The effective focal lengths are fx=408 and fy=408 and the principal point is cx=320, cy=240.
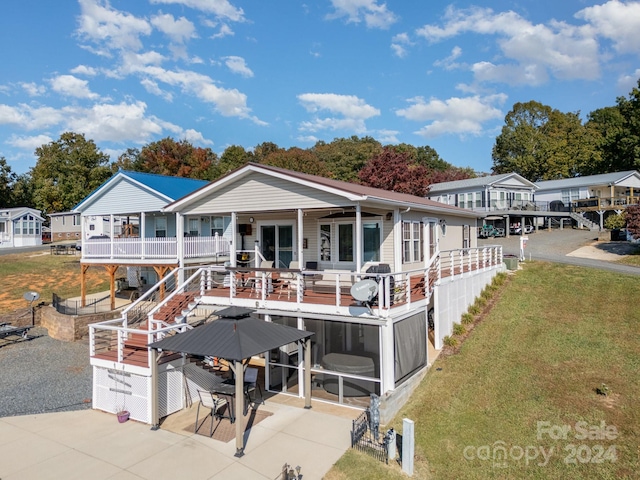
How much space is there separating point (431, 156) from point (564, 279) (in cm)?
5490

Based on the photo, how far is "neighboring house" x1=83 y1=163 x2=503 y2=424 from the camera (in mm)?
10430

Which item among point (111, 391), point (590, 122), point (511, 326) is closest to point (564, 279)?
point (511, 326)

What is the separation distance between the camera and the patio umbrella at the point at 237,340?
8.43 m

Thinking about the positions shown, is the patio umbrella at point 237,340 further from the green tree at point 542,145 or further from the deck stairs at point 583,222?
the green tree at point 542,145

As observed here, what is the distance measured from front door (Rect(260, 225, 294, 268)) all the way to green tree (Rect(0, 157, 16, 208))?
182ft

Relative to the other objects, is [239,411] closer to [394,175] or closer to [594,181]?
[394,175]

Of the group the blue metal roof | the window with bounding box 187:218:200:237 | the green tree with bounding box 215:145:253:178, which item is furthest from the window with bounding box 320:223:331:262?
the green tree with bounding box 215:145:253:178

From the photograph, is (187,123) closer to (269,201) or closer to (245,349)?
(269,201)

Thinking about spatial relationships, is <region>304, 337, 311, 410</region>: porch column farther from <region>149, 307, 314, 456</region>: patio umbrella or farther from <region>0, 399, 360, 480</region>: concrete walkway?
<region>149, 307, 314, 456</region>: patio umbrella

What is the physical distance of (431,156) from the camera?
234 ft

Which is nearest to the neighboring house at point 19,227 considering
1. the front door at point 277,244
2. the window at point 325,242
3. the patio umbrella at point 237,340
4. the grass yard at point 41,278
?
the grass yard at point 41,278

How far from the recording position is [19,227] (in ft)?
148

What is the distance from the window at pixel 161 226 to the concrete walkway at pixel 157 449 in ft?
44.2

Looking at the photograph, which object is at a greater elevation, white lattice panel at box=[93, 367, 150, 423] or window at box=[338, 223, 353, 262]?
window at box=[338, 223, 353, 262]
